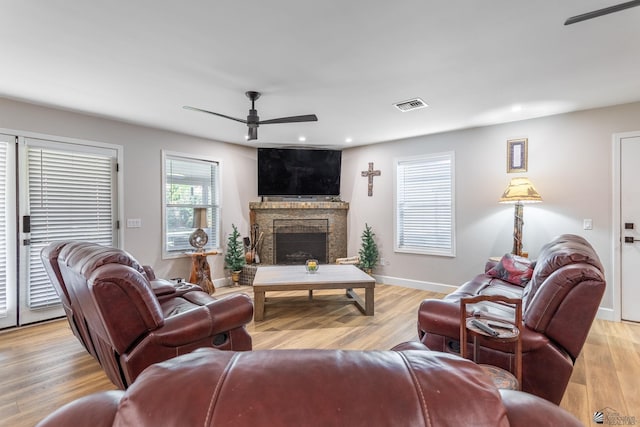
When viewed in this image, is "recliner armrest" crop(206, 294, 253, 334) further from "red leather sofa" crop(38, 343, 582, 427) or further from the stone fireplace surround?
the stone fireplace surround

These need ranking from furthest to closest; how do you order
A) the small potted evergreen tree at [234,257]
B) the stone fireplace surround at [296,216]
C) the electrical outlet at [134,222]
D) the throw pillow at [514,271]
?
the stone fireplace surround at [296,216] < the small potted evergreen tree at [234,257] < the electrical outlet at [134,222] < the throw pillow at [514,271]

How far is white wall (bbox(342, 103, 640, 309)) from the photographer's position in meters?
3.72

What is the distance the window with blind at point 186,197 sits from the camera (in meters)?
4.77

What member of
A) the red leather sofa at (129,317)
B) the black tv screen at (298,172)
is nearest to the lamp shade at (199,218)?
the black tv screen at (298,172)

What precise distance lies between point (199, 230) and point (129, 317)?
10.5 feet

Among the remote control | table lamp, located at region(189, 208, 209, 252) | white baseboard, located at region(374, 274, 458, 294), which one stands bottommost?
white baseboard, located at region(374, 274, 458, 294)

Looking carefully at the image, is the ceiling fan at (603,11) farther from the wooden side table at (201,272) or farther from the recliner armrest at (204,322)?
the wooden side table at (201,272)

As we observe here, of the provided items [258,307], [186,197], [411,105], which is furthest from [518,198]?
[186,197]

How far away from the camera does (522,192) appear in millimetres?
3729

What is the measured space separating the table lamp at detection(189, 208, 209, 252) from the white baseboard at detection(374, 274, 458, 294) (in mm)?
2995

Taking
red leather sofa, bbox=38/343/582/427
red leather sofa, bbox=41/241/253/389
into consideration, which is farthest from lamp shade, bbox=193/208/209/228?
red leather sofa, bbox=38/343/582/427

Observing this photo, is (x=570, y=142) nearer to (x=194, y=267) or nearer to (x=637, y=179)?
(x=637, y=179)

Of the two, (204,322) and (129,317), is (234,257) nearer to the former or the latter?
(204,322)

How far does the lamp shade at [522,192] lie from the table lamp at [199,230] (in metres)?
4.13
